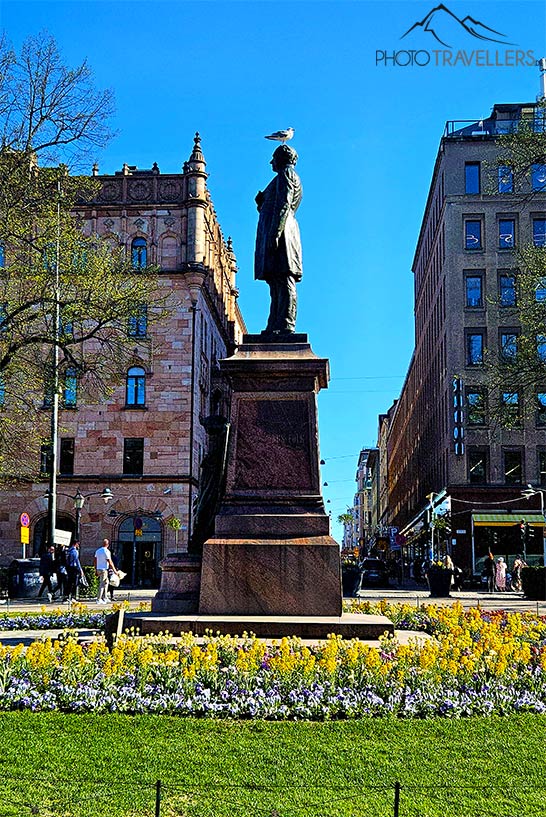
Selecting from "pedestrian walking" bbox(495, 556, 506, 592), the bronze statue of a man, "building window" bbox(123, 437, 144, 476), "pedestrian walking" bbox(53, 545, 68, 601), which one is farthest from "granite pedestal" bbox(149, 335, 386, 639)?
"building window" bbox(123, 437, 144, 476)

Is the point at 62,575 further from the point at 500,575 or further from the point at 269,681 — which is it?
the point at 269,681

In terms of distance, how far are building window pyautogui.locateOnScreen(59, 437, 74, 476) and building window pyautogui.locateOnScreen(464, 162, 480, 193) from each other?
94.9 feet

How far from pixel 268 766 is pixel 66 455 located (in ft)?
145

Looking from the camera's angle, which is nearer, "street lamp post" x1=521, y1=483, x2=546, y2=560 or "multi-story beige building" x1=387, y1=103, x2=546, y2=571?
"street lamp post" x1=521, y1=483, x2=546, y2=560

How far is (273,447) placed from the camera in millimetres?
12672

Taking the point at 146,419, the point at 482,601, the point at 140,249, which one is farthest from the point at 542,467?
the point at 140,249

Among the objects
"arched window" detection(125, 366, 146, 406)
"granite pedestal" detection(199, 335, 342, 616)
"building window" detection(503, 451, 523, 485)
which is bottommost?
"granite pedestal" detection(199, 335, 342, 616)

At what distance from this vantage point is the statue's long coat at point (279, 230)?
14086mm

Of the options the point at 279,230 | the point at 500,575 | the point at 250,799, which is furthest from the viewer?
the point at 500,575

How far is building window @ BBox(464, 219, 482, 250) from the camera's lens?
5819cm

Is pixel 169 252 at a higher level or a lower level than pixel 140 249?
lower

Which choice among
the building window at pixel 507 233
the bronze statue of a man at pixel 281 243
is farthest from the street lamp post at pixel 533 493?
the bronze statue of a man at pixel 281 243

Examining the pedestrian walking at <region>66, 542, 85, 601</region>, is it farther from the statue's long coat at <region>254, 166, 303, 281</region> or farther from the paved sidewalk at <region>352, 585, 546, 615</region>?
the statue's long coat at <region>254, 166, 303, 281</region>

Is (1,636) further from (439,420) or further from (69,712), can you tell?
(439,420)
